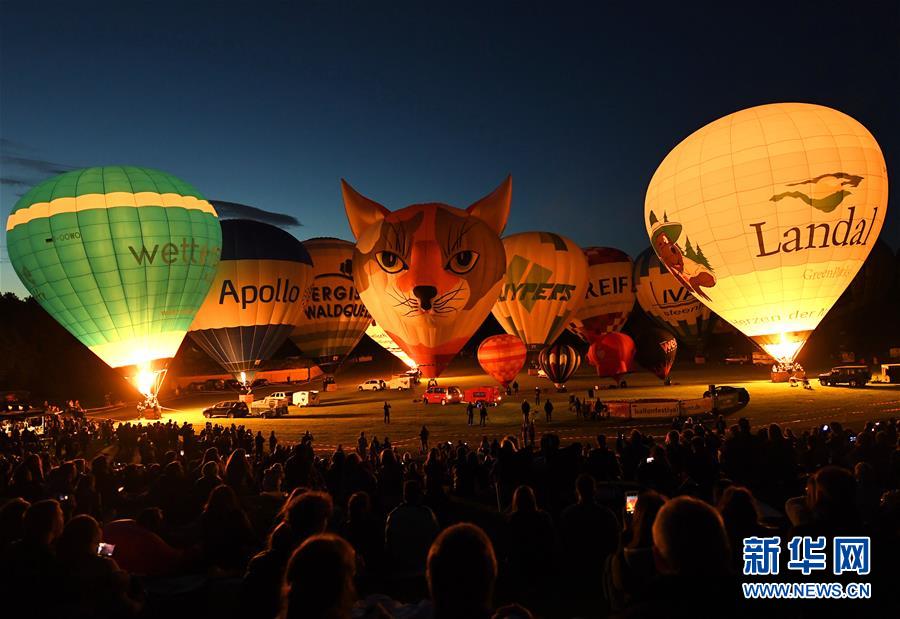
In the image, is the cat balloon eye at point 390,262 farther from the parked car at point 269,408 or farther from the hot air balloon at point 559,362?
the hot air balloon at point 559,362

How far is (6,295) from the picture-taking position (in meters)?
49.3

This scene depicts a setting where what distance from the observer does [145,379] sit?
64.2ft

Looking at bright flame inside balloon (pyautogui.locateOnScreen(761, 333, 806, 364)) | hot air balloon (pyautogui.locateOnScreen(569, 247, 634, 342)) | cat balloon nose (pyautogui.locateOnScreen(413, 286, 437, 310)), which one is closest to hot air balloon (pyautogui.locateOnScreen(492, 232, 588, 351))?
hot air balloon (pyautogui.locateOnScreen(569, 247, 634, 342))

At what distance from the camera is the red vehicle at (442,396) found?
26.1 meters

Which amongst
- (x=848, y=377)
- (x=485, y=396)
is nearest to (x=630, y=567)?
(x=485, y=396)

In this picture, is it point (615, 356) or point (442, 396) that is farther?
point (615, 356)

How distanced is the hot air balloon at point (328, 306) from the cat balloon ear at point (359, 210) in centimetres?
1267

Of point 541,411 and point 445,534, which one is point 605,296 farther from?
point 445,534

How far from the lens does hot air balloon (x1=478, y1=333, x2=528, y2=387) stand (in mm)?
25672

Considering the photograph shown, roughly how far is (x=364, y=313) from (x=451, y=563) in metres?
30.3

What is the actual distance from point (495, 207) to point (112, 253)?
37.9ft

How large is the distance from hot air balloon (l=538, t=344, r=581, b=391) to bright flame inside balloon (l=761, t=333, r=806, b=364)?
36.9 feet

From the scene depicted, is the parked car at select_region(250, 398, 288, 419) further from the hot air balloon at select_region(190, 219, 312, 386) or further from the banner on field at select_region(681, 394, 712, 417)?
the banner on field at select_region(681, 394, 712, 417)

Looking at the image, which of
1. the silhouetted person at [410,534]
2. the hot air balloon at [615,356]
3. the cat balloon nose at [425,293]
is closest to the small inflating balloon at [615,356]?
the hot air balloon at [615,356]
